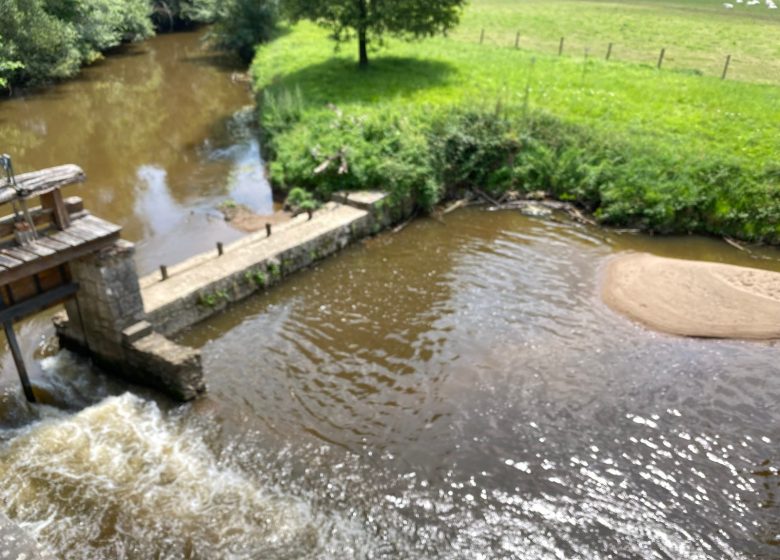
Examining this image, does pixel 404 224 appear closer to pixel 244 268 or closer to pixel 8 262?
pixel 244 268

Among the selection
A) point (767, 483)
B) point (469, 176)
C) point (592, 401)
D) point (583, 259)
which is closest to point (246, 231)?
point (469, 176)

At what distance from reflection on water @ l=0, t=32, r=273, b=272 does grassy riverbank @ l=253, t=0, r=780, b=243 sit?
6.99ft

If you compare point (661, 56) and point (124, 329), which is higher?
point (661, 56)

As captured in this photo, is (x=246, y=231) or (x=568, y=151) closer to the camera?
(x=246, y=231)

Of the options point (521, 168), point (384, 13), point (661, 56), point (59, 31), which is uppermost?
point (384, 13)

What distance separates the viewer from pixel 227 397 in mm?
10617

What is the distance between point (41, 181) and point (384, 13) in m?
18.5

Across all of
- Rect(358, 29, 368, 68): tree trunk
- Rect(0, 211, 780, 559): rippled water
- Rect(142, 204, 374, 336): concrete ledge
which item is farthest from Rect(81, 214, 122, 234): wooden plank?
Rect(358, 29, 368, 68): tree trunk

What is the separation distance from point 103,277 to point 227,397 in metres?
2.81

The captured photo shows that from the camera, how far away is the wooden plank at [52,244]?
9.27 m

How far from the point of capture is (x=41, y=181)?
9117 millimetres

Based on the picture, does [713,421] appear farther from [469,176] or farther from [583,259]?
[469,176]

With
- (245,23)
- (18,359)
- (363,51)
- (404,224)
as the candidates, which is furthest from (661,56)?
(18,359)

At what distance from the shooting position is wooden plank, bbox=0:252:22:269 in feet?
28.7
